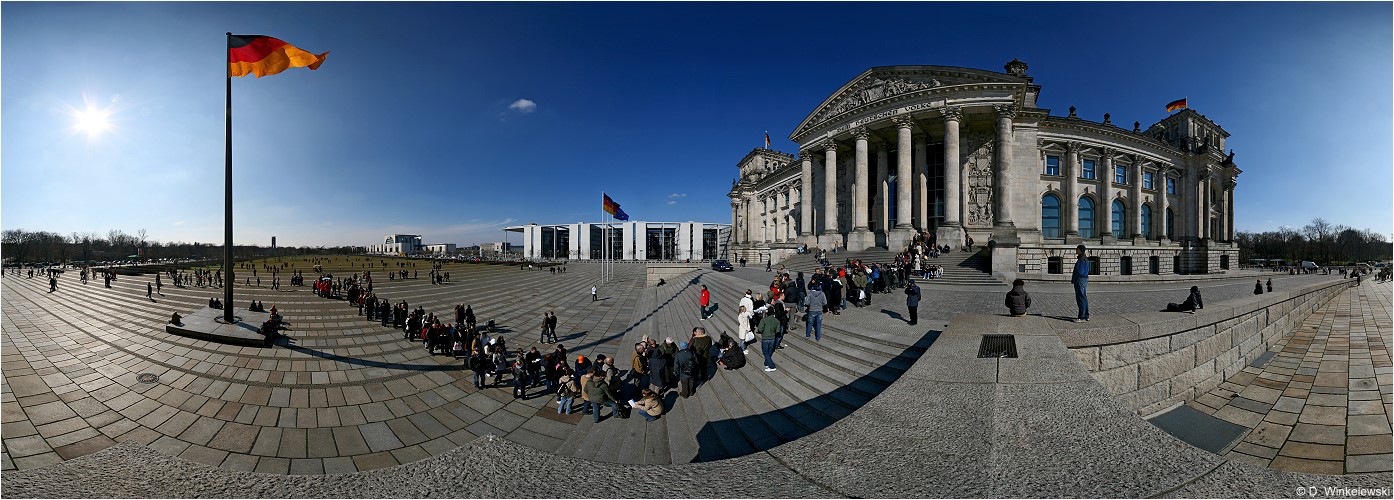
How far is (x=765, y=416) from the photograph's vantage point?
4.92 meters

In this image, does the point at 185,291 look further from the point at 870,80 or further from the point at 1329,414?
the point at 870,80

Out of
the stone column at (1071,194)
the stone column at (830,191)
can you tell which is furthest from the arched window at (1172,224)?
the stone column at (830,191)

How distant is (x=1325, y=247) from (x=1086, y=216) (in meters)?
50.4

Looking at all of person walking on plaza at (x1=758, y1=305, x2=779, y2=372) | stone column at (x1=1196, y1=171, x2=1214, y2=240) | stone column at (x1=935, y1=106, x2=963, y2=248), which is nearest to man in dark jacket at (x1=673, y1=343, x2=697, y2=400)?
person walking on plaza at (x1=758, y1=305, x2=779, y2=372)

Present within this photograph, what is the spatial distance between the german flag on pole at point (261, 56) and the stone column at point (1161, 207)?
158ft

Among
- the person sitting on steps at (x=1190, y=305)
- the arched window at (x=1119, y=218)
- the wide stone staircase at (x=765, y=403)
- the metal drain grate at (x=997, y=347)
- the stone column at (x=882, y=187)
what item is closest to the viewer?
the metal drain grate at (x=997, y=347)

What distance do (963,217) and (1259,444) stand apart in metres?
22.2

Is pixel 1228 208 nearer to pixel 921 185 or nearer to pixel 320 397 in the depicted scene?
pixel 921 185

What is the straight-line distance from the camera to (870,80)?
26.0 metres

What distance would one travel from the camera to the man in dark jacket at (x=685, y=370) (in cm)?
578

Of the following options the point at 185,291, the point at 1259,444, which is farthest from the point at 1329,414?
the point at 185,291

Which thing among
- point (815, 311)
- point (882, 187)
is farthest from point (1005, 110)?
point (815, 311)

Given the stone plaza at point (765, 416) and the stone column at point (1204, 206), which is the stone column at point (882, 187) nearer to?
the stone plaza at point (765, 416)

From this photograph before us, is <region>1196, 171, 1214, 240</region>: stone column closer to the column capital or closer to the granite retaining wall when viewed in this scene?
the column capital
